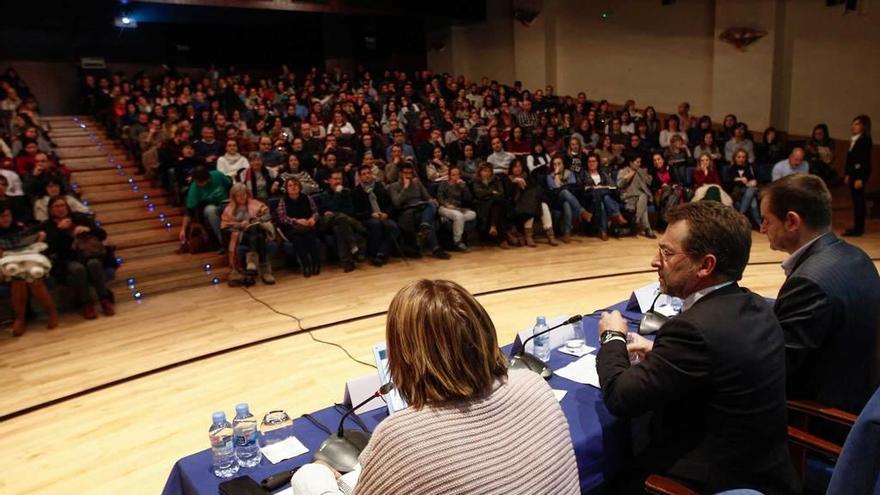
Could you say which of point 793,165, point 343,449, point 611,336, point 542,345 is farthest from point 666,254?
point 793,165

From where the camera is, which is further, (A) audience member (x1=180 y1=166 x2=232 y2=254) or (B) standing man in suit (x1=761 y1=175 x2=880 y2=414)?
(A) audience member (x1=180 y1=166 x2=232 y2=254)

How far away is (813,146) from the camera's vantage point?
823 cm

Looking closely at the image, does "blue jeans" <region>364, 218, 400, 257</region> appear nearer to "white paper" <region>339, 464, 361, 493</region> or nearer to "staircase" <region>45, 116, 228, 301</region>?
"staircase" <region>45, 116, 228, 301</region>

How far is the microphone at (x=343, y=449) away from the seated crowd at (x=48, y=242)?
14.4 feet

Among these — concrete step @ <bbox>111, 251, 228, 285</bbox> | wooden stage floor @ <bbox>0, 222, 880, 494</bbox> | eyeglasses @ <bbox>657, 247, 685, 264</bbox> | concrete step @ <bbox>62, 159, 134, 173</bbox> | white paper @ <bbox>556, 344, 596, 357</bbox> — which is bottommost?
wooden stage floor @ <bbox>0, 222, 880, 494</bbox>

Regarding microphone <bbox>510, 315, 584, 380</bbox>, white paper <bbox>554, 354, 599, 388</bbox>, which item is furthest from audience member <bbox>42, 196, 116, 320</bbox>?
white paper <bbox>554, 354, 599, 388</bbox>

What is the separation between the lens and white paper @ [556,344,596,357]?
97.1 inches

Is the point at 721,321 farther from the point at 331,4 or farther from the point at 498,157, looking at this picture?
the point at 331,4

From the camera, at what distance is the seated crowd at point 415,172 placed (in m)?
6.69

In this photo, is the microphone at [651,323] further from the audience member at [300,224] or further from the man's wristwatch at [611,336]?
the audience member at [300,224]

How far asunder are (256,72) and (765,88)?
36.0ft

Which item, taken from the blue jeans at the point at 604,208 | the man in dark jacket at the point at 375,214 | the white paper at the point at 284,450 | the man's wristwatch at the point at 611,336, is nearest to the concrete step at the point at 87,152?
the man in dark jacket at the point at 375,214

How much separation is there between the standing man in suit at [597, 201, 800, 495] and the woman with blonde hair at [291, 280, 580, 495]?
0.39 metres

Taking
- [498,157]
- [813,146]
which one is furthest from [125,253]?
[813,146]
